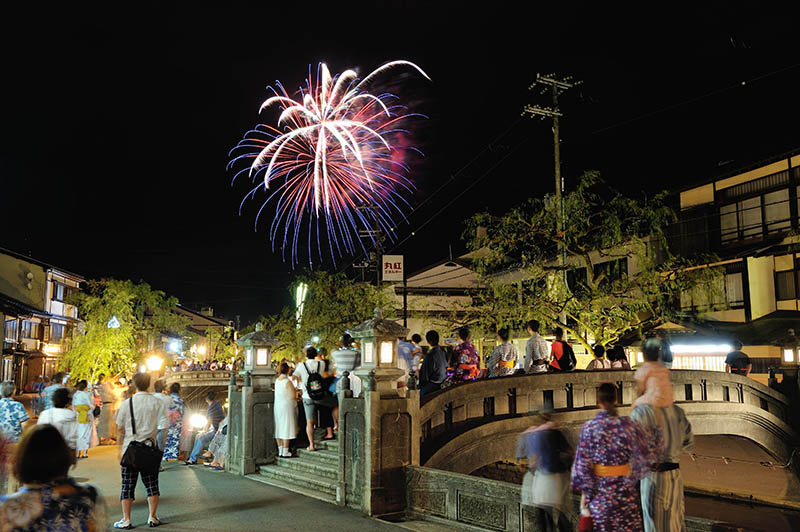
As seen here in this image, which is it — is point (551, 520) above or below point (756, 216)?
below

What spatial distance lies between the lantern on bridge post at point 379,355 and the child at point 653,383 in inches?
→ 195

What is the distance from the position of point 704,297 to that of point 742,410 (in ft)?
18.9

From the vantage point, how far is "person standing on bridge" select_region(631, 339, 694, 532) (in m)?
5.83

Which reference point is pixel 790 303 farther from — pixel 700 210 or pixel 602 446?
pixel 602 446

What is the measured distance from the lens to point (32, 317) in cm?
4266

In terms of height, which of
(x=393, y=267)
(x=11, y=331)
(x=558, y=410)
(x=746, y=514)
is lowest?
(x=746, y=514)

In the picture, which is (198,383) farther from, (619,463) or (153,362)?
(619,463)

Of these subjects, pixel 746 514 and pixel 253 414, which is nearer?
pixel 253 414

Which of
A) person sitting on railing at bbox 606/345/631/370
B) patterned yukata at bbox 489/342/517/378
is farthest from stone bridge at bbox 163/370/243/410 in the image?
patterned yukata at bbox 489/342/517/378

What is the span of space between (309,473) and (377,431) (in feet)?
10.4

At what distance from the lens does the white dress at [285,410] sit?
1345 centimetres

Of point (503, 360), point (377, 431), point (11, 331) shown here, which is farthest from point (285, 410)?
point (11, 331)

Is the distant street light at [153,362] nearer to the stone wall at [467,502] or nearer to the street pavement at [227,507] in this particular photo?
the street pavement at [227,507]

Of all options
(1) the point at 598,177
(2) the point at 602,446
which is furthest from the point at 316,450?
(1) the point at 598,177
